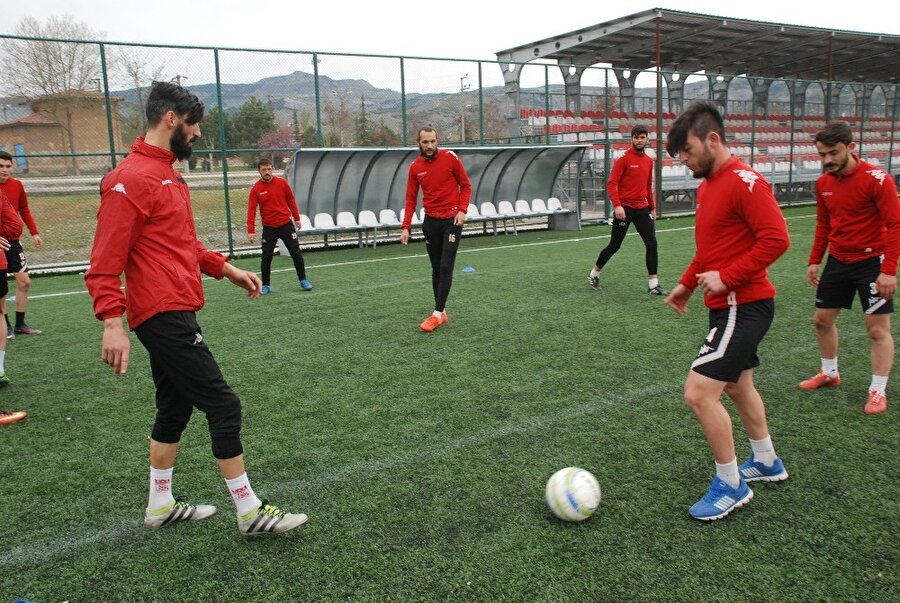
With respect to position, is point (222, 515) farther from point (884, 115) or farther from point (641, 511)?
point (884, 115)

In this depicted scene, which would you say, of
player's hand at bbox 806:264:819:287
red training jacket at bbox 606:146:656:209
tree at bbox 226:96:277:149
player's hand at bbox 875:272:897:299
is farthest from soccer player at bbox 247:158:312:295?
player's hand at bbox 875:272:897:299

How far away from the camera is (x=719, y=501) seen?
303cm

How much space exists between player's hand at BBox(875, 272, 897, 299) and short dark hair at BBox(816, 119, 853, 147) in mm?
882

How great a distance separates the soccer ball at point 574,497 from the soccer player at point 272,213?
688 cm

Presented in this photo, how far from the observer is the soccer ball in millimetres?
2969

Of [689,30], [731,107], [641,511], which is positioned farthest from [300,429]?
[731,107]

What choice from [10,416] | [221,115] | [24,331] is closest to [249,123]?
[221,115]

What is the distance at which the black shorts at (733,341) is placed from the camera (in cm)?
294

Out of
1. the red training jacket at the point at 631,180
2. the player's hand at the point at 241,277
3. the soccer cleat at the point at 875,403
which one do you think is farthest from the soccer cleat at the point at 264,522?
the red training jacket at the point at 631,180

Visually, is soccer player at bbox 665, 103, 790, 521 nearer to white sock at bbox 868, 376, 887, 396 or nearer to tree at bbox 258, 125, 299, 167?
white sock at bbox 868, 376, 887, 396

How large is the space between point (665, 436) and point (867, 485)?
1.04 metres

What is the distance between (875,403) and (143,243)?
4.38m

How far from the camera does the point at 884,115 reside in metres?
35.6

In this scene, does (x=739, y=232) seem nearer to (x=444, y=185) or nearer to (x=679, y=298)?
(x=679, y=298)
